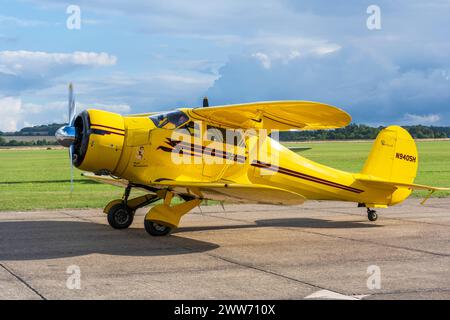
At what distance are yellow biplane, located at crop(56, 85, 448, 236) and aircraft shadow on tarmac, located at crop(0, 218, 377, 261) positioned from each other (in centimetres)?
49

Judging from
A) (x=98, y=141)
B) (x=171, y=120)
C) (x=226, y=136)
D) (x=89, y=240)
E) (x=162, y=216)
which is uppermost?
(x=171, y=120)

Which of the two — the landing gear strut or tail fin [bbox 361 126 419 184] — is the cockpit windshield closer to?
the landing gear strut

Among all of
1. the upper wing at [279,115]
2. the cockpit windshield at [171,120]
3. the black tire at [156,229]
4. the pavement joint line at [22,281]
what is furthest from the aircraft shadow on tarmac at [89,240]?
the upper wing at [279,115]

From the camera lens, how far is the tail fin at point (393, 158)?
14.0m

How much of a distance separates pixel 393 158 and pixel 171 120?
547 centimetres

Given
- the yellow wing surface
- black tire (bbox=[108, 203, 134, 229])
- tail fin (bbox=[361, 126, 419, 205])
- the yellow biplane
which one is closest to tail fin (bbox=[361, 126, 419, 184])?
tail fin (bbox=[361, 126, 419, 205])

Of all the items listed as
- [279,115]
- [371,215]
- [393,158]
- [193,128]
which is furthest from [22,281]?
[393,158]

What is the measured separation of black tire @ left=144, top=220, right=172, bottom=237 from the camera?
1130 cm

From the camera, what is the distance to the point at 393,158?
1400cm

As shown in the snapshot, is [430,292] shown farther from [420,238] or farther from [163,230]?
[163,230]

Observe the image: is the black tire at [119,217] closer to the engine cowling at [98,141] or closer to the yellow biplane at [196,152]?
the yellow biplane at [196,152]

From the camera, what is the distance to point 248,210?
16547 mm

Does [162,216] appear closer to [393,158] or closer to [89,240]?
[89,240]
